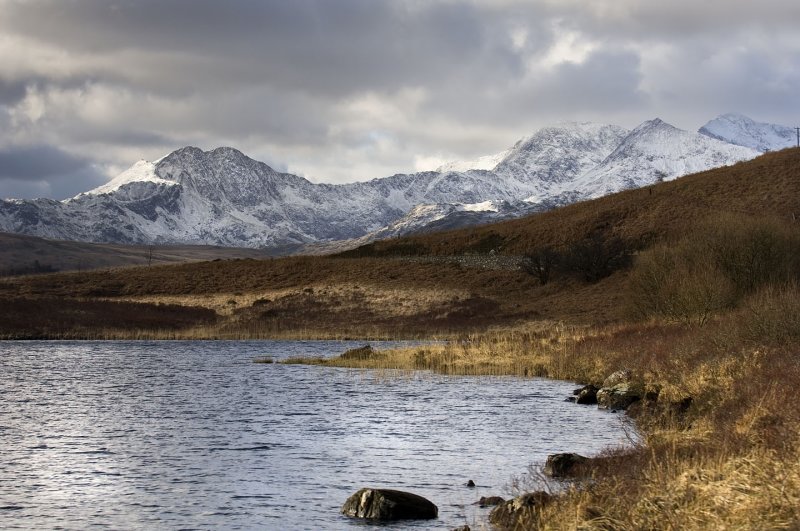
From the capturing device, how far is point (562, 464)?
2180cm

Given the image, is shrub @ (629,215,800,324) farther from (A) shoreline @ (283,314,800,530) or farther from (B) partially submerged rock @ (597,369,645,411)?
(B) partially submerged rock @ (597,369,645,411)

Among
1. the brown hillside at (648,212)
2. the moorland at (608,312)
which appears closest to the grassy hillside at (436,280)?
the brown hillside at (648,212)

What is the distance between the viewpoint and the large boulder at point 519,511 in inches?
657

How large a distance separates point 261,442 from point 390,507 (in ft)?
36.8

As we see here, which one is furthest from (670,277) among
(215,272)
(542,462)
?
(215,272)

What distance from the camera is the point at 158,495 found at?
70.9ft

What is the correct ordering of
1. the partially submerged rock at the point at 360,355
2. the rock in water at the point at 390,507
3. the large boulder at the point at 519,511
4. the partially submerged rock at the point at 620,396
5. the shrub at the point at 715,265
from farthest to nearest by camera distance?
the partially submerged rock at the point at 360,355 → the shrub at the point at 715,265 → the partially submerged rock at the point at 620,396 → the rock in water at the point at 390,507 → the large boulder at the point at 519,511

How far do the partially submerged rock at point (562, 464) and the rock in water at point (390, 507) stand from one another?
3675mm

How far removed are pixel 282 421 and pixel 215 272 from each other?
95.4 metres

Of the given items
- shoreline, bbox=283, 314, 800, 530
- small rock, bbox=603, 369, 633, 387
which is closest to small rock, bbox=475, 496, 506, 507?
shoreline, bbox=283, 314, 800, 530

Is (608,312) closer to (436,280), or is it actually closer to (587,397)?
(436,280)

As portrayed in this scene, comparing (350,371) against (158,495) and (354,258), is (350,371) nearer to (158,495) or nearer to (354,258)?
(158,495)

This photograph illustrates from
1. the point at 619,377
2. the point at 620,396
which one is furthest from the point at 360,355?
the point at 620,396

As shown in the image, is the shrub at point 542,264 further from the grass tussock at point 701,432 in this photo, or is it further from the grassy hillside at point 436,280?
the grass tussock at point 701,432
